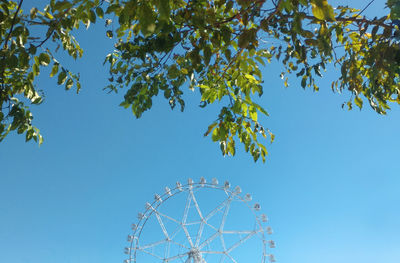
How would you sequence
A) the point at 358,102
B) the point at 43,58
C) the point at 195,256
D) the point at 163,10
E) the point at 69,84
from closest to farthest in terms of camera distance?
the point at 163,10 < the point at 43,58 < the point at 69,84 < the point at 358,102 < the point at 195,256

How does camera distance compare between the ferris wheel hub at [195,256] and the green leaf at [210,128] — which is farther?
the ferris wheel hub at [195,256]

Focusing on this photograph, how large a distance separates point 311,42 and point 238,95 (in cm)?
110

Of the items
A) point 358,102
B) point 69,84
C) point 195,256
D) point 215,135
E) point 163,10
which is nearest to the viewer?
point 163,10

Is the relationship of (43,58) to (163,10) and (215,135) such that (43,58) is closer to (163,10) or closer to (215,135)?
(163,10)

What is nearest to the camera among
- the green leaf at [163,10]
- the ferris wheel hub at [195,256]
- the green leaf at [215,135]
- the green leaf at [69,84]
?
the green leaf at [163,10]

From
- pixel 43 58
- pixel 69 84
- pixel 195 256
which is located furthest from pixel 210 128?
pixel 195 256

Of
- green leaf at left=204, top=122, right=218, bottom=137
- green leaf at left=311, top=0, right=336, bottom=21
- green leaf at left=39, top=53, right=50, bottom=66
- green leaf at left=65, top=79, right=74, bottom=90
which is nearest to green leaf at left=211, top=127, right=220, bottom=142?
green leaf at left=204, top=122, right=218, bottom=137

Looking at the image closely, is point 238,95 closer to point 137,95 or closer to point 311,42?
point 137,95

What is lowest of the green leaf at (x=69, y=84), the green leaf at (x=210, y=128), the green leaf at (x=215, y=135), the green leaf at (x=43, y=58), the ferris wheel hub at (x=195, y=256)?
the green leaf at (x=43, y=58)

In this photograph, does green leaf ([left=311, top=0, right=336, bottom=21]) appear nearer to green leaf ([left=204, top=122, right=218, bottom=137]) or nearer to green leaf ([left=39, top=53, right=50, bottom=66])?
green leaf ([left=39, top=53, right=50, bottom=66])

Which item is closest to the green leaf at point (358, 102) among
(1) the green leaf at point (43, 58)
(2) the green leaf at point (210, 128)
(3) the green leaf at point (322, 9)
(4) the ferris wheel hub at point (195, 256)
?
(2) the green leaf at point (210, 128)

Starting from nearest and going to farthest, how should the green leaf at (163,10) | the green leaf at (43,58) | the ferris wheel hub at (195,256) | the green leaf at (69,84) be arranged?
the green leaf at (163,10) < the green leaf at (43,58) < the green leaf at (69,84) < the ferris wheel hub at (195,256)

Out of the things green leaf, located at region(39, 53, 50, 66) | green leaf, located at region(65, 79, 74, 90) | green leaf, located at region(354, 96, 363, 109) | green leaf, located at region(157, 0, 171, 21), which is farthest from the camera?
green leaf, located at region(354, 96, 363, 109)

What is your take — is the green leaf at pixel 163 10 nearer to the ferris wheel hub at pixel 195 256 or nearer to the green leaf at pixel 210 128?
the green leaf at pixel 210 128
